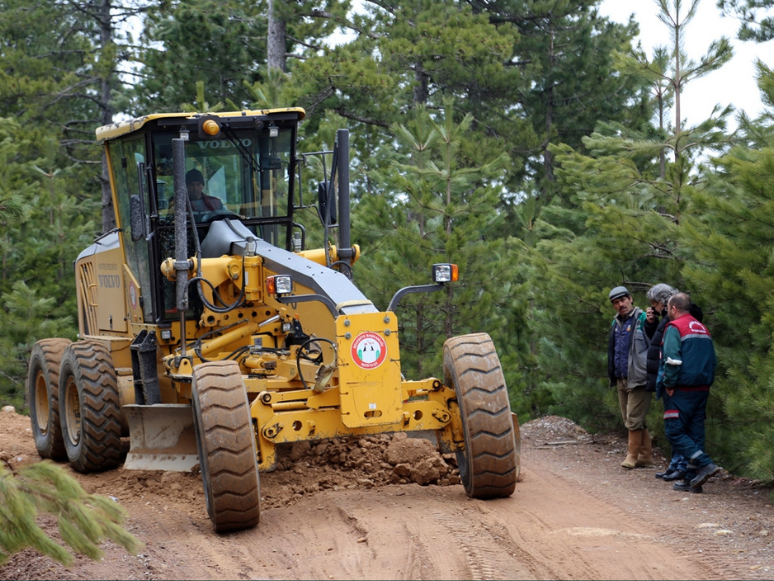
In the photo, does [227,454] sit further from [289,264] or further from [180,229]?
[180,229]

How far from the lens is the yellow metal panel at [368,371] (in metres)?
7.16

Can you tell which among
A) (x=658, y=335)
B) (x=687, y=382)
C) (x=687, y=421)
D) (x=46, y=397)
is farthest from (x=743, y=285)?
(x=46, y=397)

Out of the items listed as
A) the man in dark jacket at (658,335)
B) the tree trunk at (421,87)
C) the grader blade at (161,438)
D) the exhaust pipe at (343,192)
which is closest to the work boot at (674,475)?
the man in dark jacket at (658,335)

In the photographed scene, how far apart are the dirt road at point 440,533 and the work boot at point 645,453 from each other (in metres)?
0.73

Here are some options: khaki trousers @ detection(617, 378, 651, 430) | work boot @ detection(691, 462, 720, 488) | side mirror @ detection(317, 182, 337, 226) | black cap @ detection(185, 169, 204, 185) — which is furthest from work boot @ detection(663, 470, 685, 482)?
black cap @ detection(185, 169, 204, 185)

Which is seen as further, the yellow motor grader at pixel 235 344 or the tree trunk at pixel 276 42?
the tree trunk at pixel 276 42

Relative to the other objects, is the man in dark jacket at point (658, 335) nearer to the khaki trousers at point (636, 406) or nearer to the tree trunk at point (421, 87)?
the khaki trousers at point (636, 406)

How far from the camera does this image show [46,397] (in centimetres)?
1109

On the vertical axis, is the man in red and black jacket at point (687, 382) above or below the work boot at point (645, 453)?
above

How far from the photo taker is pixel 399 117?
21.9 meters

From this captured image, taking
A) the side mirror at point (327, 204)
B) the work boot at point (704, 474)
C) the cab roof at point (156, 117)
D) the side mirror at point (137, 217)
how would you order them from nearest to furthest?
the work boot at point (704, 474) < the side mirror at point (137, 217) < the cab roof at point (156, 117) < the side mirror at point (327, 204)

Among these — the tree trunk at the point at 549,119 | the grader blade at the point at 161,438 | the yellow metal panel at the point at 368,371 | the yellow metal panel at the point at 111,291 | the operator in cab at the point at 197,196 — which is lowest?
the grader blade at the point at 161,438

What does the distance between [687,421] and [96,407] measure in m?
5.52

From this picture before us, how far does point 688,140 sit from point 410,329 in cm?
486
